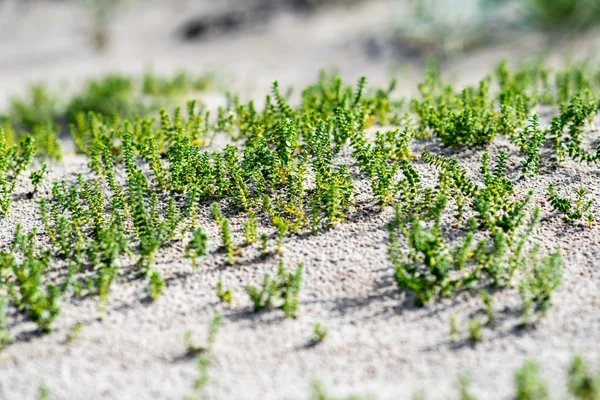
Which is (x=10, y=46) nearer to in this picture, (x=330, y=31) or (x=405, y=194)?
(x=330, y=31)

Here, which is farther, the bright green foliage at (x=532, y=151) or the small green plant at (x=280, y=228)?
the bright green foliage at (x=532, y=151)

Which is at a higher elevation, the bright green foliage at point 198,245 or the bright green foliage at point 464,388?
the bright green foliage at point 198,245

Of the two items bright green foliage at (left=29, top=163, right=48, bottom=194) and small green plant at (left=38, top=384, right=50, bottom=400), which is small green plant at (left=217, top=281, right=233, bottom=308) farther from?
bright green foliage at (left=29, top=163, right=48, bottom=194)

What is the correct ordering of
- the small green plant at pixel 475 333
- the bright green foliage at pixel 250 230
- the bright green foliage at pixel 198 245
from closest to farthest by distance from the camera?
the small green plant at pixel 475 333 < the bright green foliage at pixel 198 245 < the bright green foliage at pixel 250 230

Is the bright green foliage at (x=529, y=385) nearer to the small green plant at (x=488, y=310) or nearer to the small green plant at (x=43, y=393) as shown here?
the small green plant at (x=488, y=310)

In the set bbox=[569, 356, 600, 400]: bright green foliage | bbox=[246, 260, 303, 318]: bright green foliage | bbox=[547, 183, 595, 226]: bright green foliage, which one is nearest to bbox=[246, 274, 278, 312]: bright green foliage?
bbox=[246, 260, 303, 318]: bright green foliage

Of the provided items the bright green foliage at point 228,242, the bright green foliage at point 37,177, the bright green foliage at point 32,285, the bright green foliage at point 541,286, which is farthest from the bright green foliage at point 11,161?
the bright green foliage at point 541,286
